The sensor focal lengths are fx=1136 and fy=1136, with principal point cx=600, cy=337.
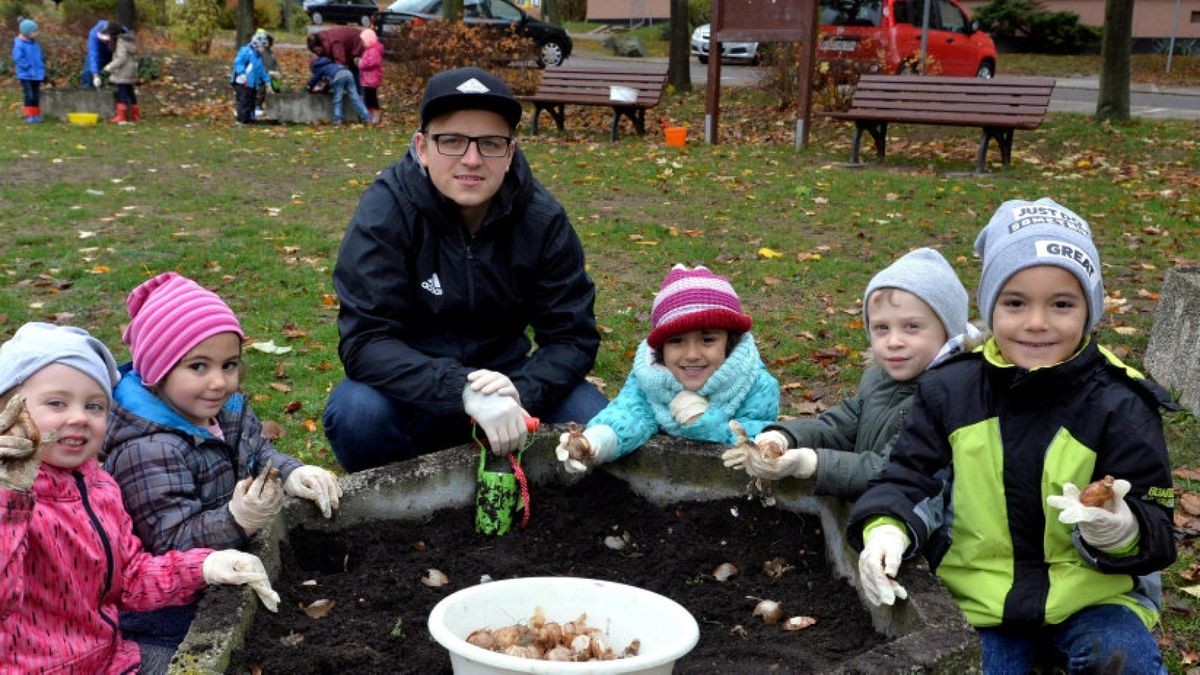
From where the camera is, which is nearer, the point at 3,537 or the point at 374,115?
the point at 3,537

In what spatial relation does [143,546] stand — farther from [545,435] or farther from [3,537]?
[545,435]

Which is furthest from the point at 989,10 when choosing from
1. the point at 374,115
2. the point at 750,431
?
the point at 750,431

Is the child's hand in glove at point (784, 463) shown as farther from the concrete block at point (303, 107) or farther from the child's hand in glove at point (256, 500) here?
the concrete block at point (303, 107)

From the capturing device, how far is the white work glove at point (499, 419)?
10.0ft

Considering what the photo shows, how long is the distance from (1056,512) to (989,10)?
30733mm

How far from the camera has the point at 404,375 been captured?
10.9ft

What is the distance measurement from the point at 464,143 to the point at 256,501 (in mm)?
1215

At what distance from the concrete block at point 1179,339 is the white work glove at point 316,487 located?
3.60 metres

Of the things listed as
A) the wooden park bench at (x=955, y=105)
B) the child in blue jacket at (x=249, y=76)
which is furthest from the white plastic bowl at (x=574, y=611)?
the child in blue jacket at (x=249, y=76)

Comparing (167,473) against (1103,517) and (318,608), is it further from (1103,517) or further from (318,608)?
(1103,517)

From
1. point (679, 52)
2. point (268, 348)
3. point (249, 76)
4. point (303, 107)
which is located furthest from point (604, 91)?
point (268, 348)

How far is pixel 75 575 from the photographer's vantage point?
2.41 meters

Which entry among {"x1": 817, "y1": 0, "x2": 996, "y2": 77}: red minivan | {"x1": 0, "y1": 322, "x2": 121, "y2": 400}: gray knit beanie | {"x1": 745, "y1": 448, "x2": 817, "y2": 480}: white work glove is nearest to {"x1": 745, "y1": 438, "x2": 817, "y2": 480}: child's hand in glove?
{"x1": 745, "y1": 448, "x2": 817, "y2": 480}: white work glove

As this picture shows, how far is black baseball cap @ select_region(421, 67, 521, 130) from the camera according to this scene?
3.16 metres
